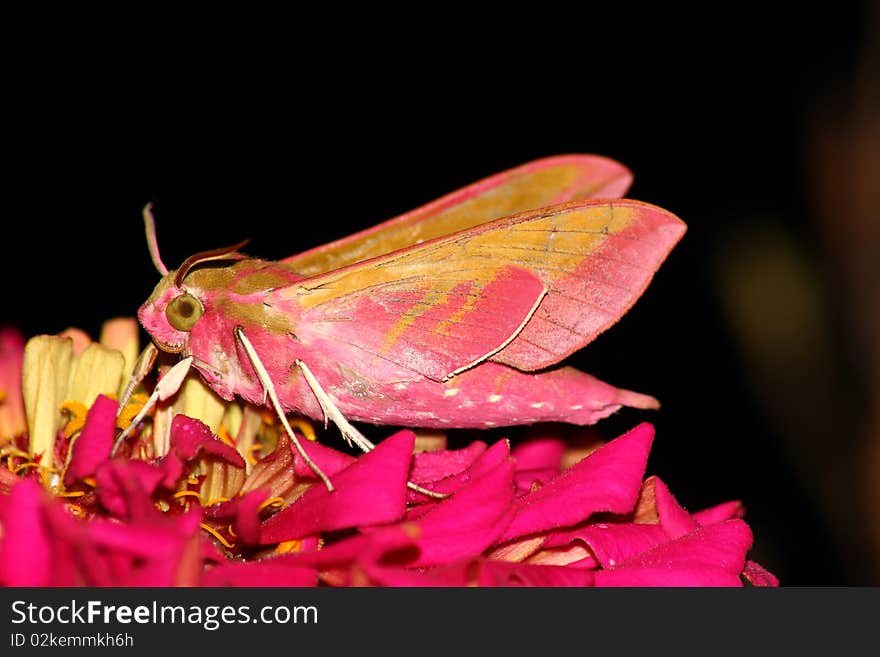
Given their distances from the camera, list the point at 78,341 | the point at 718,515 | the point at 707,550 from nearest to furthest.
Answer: the point at 707,550 → the point at 718,515 → the point at 78,341

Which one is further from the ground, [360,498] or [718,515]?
[360,498]

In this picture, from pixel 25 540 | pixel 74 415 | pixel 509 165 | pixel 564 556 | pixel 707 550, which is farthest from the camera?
pixel 509 165

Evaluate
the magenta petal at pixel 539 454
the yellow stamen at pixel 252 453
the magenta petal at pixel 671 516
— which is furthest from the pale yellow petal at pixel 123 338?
the magenta petal at pixel 671 516

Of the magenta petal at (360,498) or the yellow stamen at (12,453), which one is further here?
the yellow stamen at (12,453)

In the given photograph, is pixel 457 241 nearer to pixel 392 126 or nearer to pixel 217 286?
pixel 217 286

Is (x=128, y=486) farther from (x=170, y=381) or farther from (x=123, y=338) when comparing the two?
(x=123, y=338)

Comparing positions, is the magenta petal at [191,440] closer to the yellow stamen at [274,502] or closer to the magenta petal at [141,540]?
the yellow stamen at [274,502]

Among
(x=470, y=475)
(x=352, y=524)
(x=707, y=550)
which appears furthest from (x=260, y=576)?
(x=707, y=550)
